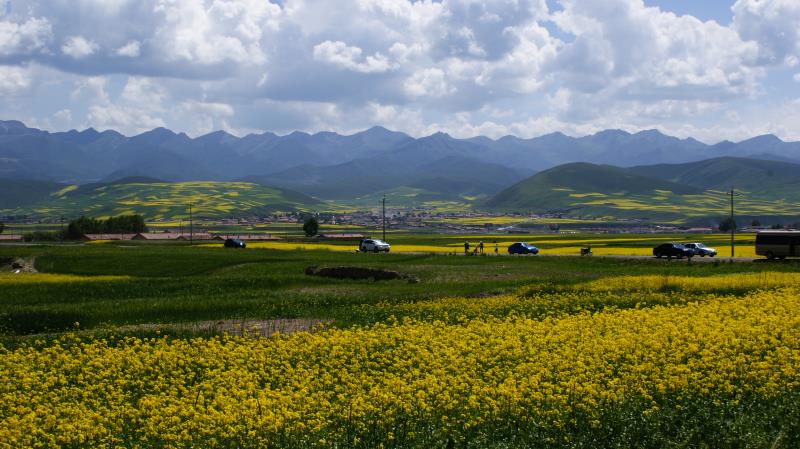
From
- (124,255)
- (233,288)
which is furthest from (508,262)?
(124,255)

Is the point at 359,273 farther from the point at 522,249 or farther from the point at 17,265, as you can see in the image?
the point at 522,249

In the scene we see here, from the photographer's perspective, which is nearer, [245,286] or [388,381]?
[388,381]

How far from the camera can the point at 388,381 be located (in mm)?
17250

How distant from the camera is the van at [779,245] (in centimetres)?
6456

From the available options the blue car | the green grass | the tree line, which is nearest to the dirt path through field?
the green grass

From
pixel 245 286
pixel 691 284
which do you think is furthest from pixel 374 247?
pixel 691 284

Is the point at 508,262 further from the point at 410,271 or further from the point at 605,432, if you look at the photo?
the point at 605,432

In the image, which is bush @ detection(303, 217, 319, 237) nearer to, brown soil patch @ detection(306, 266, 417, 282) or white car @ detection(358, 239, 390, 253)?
white car @ detection(358, 239, 390, 253)

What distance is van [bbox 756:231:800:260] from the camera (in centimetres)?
6456

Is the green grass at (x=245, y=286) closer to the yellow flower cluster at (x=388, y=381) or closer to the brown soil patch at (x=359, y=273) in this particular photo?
the brown soil patch at (x=359, y=273)

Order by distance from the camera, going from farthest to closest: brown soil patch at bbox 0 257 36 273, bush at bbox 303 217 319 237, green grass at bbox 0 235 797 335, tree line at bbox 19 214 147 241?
bush at bbox 303 217 319 237 < tree line at bbox 19 214 147 241 < brown soil patch at bbox 0 257 36 273 < green grass at bbox 0 235 797 335

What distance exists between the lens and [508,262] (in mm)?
63812

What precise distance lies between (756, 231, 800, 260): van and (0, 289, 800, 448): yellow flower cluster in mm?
45151

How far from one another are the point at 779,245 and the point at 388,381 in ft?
195
